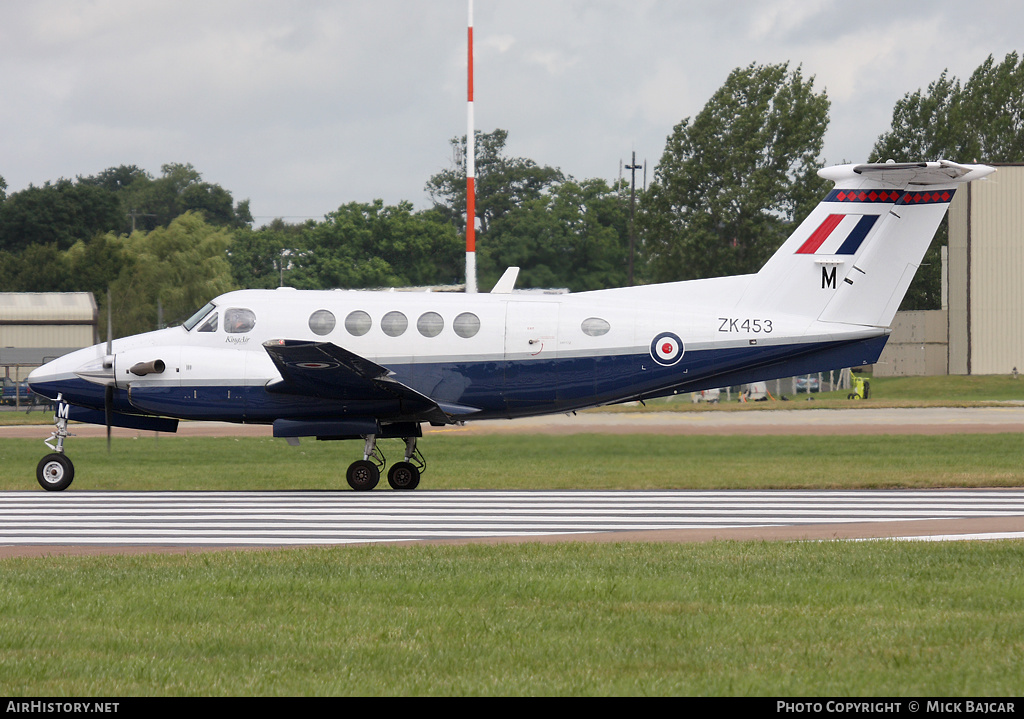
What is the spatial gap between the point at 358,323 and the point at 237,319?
87.7 inches

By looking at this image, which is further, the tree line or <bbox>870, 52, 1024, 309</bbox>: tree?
<bbox>870, 52, 1024, 309</bbox>: tree

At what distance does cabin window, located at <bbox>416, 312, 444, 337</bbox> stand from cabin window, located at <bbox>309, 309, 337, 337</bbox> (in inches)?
59.6

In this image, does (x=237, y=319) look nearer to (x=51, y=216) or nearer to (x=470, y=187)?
(x=470, y=187)

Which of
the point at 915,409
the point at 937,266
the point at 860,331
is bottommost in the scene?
the point at 915,409

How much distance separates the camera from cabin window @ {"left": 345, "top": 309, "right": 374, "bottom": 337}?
1977 centimetres

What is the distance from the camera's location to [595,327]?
19531 millimetres

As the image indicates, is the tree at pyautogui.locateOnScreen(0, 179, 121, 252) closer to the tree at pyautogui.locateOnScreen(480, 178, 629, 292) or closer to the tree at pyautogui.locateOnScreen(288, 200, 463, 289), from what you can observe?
the tree at pyautogui.locateOnScreen(288, 200, 463, 289)

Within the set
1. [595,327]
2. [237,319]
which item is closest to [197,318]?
[237,319]

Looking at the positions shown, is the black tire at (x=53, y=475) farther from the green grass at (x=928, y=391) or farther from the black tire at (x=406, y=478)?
the green grass at (x=928, y=391)

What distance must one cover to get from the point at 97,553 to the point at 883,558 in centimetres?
814

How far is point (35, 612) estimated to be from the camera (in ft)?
28.0

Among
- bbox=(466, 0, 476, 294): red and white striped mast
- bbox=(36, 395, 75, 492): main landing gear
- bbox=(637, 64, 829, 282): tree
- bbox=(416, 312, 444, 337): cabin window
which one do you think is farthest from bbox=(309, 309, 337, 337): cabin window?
bbox=(637, 64, 829, 282): tree

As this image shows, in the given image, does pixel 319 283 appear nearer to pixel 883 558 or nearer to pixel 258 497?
pixel 258 497
